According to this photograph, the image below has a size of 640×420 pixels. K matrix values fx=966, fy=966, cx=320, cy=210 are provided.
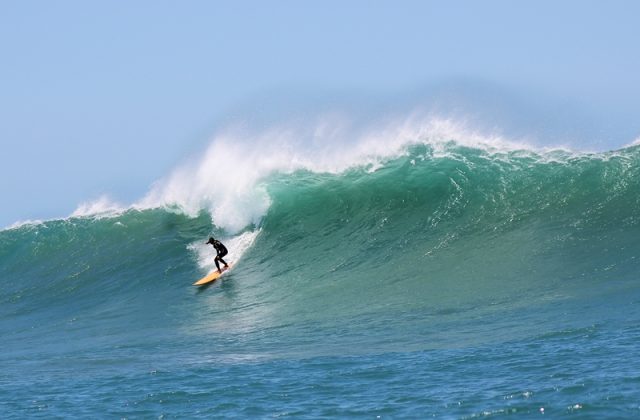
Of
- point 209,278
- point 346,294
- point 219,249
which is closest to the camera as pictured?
point 346,294

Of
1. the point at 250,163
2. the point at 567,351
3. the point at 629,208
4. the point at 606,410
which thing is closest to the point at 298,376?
the point at 567,351

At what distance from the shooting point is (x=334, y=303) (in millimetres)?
16844

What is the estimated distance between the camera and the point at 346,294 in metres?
17.3

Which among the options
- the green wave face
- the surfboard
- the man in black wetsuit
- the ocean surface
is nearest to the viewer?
the ocean surface

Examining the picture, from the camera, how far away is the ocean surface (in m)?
10.9

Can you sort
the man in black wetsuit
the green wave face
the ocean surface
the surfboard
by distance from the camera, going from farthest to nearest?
1. the man in black wetsuit
2. the surfboard
3. the green wave face
4. the ocean surface

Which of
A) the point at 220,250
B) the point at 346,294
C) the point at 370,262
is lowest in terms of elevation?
the point at 346,294

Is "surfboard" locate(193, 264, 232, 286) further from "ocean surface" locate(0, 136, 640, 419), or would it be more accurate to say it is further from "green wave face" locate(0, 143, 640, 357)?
"green wave face" locate(0, 143, 640, 357)

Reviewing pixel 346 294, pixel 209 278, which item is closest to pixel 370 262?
pixel 346 294

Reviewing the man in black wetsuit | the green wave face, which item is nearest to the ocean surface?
the green wave face

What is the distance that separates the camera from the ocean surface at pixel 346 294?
1088 centimetres

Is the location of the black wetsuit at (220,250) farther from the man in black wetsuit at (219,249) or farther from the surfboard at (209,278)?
the surfboard at (209,278)

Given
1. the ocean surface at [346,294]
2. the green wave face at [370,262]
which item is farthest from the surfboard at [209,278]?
the green wave face at [370,262]

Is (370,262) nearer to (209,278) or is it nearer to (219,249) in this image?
(209,278)
